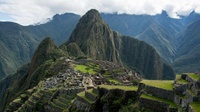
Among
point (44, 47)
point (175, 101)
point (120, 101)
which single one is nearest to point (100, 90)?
point (120, 101)

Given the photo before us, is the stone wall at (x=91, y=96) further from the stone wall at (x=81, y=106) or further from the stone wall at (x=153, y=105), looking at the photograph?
the stone wall at (x=153, y=105)

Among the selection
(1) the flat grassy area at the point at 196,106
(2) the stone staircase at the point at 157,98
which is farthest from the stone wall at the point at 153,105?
(1) the flat grassy area at the point at 196,106

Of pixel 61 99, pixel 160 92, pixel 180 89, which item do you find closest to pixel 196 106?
pixel 180 89

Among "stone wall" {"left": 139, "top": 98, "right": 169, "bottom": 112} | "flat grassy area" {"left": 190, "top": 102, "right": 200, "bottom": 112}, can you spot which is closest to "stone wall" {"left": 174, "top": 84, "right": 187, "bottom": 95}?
"stone wall" {"left": 139, "top": 98, "right": 169, "bottom": 112}

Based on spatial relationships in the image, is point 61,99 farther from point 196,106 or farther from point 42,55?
point 42,55

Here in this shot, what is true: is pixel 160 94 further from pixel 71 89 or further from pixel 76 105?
pixel 71 89

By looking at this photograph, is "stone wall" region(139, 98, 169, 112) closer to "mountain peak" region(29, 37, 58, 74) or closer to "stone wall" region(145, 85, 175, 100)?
"stone wall" region(145, 85, 175, 100)
